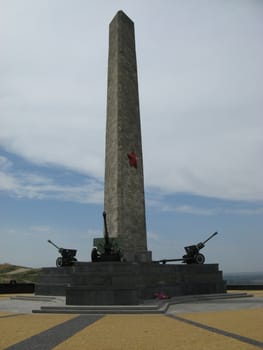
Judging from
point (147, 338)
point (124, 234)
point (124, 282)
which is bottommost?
point (147, 338)

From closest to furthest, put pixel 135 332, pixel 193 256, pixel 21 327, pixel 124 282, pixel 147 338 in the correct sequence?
pixel 147 338, pixel 135 332, pixel 21 327, pixel 124 282, pixel 193 256

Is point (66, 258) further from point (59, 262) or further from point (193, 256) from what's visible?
point (193, 256)

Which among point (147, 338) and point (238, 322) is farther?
point (238, 322)

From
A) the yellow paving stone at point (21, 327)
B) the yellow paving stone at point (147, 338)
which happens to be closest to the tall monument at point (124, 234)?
the yellow paving stone at point (21, 327)

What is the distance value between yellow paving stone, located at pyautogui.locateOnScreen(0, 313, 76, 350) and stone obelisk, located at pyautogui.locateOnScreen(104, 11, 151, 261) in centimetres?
1194

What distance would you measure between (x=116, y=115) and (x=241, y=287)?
610 inches

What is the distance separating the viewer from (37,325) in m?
10.9

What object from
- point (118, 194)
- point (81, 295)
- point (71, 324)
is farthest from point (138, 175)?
point (71, 324)

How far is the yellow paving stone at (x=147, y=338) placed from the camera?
299 inches

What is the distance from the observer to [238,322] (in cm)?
1104

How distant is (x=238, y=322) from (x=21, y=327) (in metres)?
5.75

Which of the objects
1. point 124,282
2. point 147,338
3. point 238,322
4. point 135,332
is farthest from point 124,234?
point 147,338

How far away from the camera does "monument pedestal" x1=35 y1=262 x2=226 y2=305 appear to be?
15.7m

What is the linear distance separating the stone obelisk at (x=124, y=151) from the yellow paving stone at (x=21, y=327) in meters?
11.9
